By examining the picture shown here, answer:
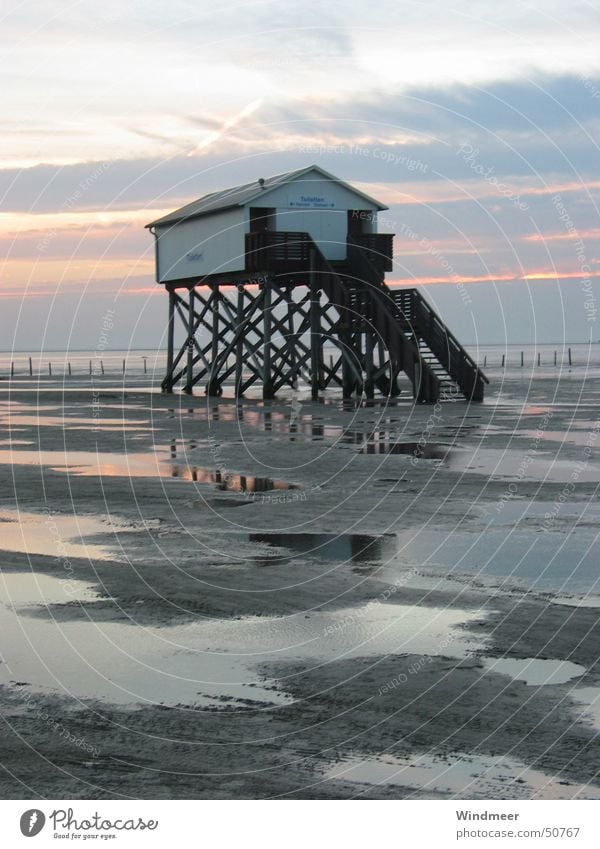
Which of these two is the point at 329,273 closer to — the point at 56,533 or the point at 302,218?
the point at 302,218

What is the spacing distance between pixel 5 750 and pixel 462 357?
37.4 metres

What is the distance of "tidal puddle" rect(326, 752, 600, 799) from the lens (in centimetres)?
710

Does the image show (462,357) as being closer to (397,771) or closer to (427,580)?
(427,580)

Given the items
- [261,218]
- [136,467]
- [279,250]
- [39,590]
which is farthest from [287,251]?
[39,590]

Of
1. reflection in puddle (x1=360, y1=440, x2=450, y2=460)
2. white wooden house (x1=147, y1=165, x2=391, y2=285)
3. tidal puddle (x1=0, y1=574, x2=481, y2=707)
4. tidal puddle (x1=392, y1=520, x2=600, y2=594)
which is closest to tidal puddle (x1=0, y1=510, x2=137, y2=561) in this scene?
tidal puddle (x1=0, y1=574, x2=481, y2=707)

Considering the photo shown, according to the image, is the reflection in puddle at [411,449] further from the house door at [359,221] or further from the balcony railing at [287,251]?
the house door at [359,221]

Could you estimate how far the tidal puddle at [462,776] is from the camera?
7.10 metres

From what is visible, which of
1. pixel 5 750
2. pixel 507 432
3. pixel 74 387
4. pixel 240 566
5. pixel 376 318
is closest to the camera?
pixel 5 750

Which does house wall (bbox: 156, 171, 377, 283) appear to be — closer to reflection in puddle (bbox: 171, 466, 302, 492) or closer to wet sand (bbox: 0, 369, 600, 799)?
wet sand (bbox: 0, 369, 600, 799)

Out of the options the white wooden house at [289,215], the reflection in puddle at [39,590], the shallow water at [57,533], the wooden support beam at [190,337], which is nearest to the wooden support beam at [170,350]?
the wooden support beam at [190,337]

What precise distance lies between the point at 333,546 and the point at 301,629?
13.4 ft

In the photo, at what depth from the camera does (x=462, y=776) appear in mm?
7367

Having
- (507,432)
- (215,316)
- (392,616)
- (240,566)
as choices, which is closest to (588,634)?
(392,616)

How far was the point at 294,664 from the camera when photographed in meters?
9.84
